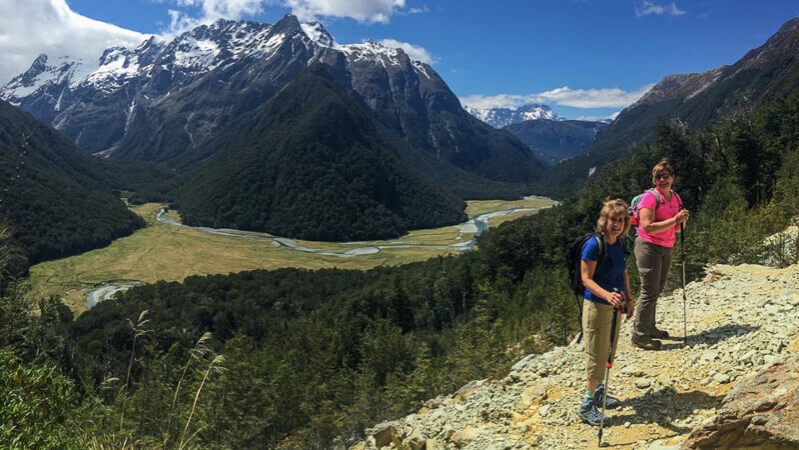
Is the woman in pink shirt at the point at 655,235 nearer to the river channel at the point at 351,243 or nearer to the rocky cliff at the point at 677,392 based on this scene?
the rocky cliff at the point at 677,392

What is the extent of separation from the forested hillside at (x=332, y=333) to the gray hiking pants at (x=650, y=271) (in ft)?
15.0

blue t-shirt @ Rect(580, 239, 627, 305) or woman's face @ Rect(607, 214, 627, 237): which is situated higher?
woman's face @ Rect(607, 214, 627, 237)

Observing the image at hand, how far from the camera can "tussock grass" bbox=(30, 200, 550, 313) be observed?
9100 cm

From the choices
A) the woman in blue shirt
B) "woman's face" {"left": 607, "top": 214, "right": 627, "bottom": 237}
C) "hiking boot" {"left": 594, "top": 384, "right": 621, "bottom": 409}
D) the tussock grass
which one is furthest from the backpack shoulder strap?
the tussock grass

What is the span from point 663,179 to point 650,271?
152cm

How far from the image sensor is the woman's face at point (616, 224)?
612cm

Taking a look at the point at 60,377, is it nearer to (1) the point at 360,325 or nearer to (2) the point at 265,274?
(1) the point at 360,325

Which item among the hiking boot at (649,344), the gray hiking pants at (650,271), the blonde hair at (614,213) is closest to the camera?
the blonde hair at (614,213)

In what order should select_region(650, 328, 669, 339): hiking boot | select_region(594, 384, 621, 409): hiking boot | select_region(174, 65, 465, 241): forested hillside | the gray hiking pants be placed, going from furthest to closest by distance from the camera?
select_region(174, 65, 465, 241): forested hillside < select_region(650, 328, 669, 339): hiking boot < the gray hiking pants < select_region(594, 384, 621, 409): hiking boot

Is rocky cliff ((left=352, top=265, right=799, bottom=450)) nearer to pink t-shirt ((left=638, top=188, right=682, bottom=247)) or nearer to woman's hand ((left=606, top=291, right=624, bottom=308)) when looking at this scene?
woman's hand ((left=606, top=291, right=624, bottom=308))

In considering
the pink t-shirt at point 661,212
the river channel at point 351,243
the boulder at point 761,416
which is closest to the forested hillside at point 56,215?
the river channel at point 351,243

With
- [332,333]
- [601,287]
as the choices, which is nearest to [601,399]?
[601,287]

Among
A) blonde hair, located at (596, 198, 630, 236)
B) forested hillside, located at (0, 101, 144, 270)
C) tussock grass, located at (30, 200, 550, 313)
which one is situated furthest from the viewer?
forested hillside, located at (0, 101, 144, 270)

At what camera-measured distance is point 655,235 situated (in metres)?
7.33
